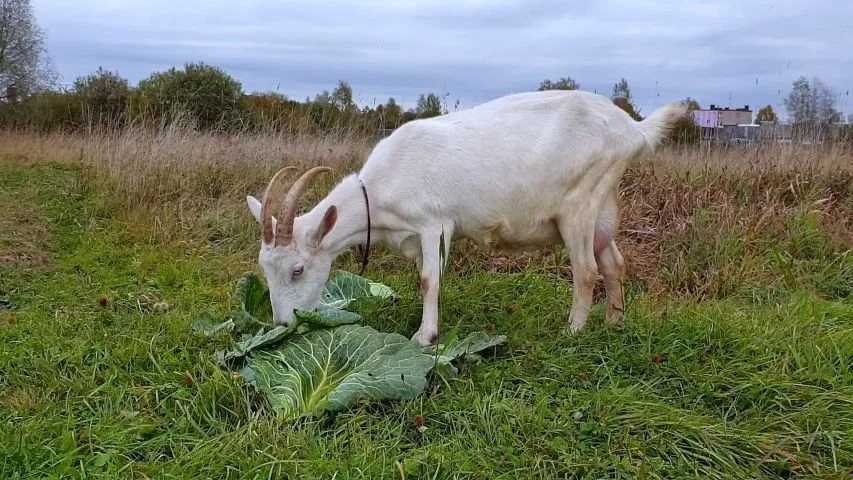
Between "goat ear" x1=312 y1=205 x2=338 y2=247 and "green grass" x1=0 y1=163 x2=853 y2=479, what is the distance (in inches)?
28.8

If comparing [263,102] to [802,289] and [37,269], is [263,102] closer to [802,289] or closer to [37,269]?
[37,269]

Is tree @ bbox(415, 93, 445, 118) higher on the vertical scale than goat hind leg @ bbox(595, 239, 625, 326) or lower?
higher

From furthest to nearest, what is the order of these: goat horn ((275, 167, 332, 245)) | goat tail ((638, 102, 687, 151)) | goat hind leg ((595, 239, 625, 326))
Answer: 1. goat hind leg ((595, 239, 625, 326))
2. goat tail ((638, 102, 687, 151))
3. goat horn ((275, 167, 332, 245))

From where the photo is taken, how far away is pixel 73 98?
1561cm

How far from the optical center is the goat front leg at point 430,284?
4348mm

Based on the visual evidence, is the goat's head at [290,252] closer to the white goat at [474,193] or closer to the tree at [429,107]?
the white goat at [474,193]

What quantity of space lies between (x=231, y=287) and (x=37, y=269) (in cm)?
176

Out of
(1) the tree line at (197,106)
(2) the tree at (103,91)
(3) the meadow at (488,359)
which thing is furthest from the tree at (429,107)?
(2) the tree at (103,91)

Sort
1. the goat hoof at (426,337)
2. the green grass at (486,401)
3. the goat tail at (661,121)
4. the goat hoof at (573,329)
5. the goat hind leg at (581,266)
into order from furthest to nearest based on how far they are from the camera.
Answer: the goat tail at (661,121) → the goat hind leg at (581,266) → the goat hoof at (573,329) → the goat hoof at (426,337) → the green grass at (486,401)

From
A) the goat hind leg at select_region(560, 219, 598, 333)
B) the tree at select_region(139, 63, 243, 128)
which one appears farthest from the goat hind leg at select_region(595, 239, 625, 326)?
the tree at select_region(139, 63, 243, 128)

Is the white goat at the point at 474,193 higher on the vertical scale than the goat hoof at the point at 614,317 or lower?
higher

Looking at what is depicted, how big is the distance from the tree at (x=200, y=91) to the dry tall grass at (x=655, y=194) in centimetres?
383

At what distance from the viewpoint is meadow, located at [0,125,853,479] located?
9.88 feet

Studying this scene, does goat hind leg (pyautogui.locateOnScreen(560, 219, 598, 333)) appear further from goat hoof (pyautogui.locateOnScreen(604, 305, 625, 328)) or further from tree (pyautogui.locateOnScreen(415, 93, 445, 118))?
tree (pyautogui.locateOnScreen(415, 93, 445, 118))
